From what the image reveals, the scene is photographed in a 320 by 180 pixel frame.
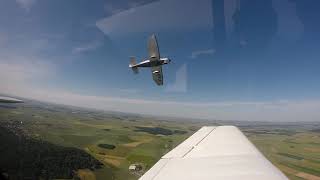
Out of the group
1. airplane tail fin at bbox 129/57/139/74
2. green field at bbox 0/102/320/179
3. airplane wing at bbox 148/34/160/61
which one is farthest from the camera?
green field at bbox 0/102/320/179

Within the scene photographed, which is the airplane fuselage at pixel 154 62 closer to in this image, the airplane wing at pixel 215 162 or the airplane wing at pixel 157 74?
the airplane wing at pixel 157 74

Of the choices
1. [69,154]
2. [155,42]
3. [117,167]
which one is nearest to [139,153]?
[117,167]

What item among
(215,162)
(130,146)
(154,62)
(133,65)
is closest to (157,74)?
(154,62)

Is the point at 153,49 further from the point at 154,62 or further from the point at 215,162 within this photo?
the point at 215,162

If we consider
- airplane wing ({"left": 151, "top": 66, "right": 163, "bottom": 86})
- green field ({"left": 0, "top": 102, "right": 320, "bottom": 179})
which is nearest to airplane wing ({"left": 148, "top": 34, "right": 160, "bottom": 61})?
airplane wing ({"left": 151, "top": 66, "right": 163, "bottom": 86})

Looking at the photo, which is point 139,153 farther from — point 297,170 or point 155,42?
point 155,42

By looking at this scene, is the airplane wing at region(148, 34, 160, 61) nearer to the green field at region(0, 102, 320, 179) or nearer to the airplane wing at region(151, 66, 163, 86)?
the airplane wing at region(151, 66, 163, 86)

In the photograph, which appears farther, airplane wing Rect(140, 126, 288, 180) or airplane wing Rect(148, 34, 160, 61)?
airplane wing Rect(148, 34, 160, 61)
